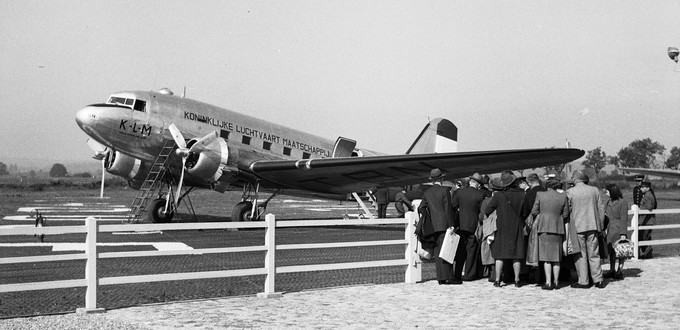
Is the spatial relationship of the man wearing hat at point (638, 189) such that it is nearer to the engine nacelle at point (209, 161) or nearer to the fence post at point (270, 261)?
the fence post at point (270, 261)

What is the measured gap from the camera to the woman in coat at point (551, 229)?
37.1 ft

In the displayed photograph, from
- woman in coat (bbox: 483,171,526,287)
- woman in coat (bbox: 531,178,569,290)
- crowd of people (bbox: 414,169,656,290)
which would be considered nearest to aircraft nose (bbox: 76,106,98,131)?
crowd of people (bbox: 414,169,656,290)

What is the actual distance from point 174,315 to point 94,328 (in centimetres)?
106

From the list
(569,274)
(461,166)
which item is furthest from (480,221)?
(461,166)

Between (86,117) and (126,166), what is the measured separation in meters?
3.89

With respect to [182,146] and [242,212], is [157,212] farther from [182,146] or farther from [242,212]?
[242,212]

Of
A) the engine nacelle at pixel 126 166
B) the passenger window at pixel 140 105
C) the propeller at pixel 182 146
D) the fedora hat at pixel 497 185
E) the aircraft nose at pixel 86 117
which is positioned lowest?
the fedora hat at pixel 497 185

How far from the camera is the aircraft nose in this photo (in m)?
22.0

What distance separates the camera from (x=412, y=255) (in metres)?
11.8

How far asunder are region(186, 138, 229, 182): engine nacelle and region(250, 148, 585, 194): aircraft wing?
1.22 metres

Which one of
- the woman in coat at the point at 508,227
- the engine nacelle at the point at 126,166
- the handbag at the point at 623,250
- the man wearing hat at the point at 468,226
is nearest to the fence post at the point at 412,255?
the man wearing hat at the point at 468,226

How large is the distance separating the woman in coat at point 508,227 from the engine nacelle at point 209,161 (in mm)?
12637

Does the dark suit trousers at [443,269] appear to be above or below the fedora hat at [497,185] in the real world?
below

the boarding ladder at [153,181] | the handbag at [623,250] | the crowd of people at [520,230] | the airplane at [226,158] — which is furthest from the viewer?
the boarding ladder at [153,181]
